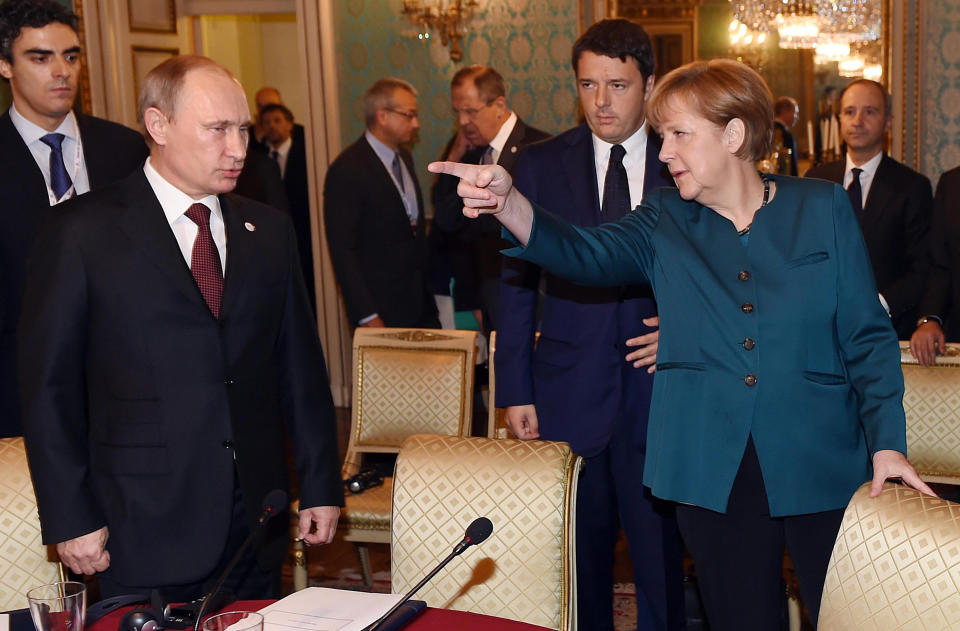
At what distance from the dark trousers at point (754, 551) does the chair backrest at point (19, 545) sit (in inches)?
52.0

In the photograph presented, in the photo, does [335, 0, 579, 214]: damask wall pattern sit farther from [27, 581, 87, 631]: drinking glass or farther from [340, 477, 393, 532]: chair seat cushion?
[27, 581, 87, 631]: drinking glass

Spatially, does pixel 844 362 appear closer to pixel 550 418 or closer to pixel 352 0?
pixel 550 418

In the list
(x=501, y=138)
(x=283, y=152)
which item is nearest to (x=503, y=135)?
(x=501, y=138)

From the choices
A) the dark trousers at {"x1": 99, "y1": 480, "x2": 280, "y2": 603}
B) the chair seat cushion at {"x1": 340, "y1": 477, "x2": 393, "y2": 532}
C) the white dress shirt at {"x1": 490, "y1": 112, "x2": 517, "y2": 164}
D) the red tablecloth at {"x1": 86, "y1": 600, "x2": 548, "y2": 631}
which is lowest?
the chair seat cushion at {"x1": 340, "y1": 477, "x2": 393, "y2": 532}

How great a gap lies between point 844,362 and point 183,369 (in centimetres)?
132

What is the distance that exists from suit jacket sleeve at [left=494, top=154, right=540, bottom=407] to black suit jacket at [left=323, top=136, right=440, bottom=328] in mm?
2123

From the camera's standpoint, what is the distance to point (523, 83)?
6262 mm

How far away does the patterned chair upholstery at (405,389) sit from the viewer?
3527 mm

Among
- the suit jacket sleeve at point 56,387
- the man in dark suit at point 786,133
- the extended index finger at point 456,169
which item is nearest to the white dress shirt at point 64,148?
the suit jacket sleeve at point 56,387

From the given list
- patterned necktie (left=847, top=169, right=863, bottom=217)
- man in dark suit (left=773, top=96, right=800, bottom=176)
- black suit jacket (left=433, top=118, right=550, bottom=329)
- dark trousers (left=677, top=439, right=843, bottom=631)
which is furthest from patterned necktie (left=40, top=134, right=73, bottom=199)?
man in dark suit (left=773, top=96, right=800, bottom=176)

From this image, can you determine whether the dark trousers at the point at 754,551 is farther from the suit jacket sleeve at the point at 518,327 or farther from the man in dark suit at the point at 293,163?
the man in dark suit at the point at 293,163

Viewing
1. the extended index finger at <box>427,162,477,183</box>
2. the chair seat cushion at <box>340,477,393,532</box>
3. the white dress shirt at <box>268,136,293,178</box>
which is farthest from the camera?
the white dress shirt at <box>268,136,293,178</box>

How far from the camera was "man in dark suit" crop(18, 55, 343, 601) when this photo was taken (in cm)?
208

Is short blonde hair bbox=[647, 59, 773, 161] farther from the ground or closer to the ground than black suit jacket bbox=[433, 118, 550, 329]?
farther from the ground
